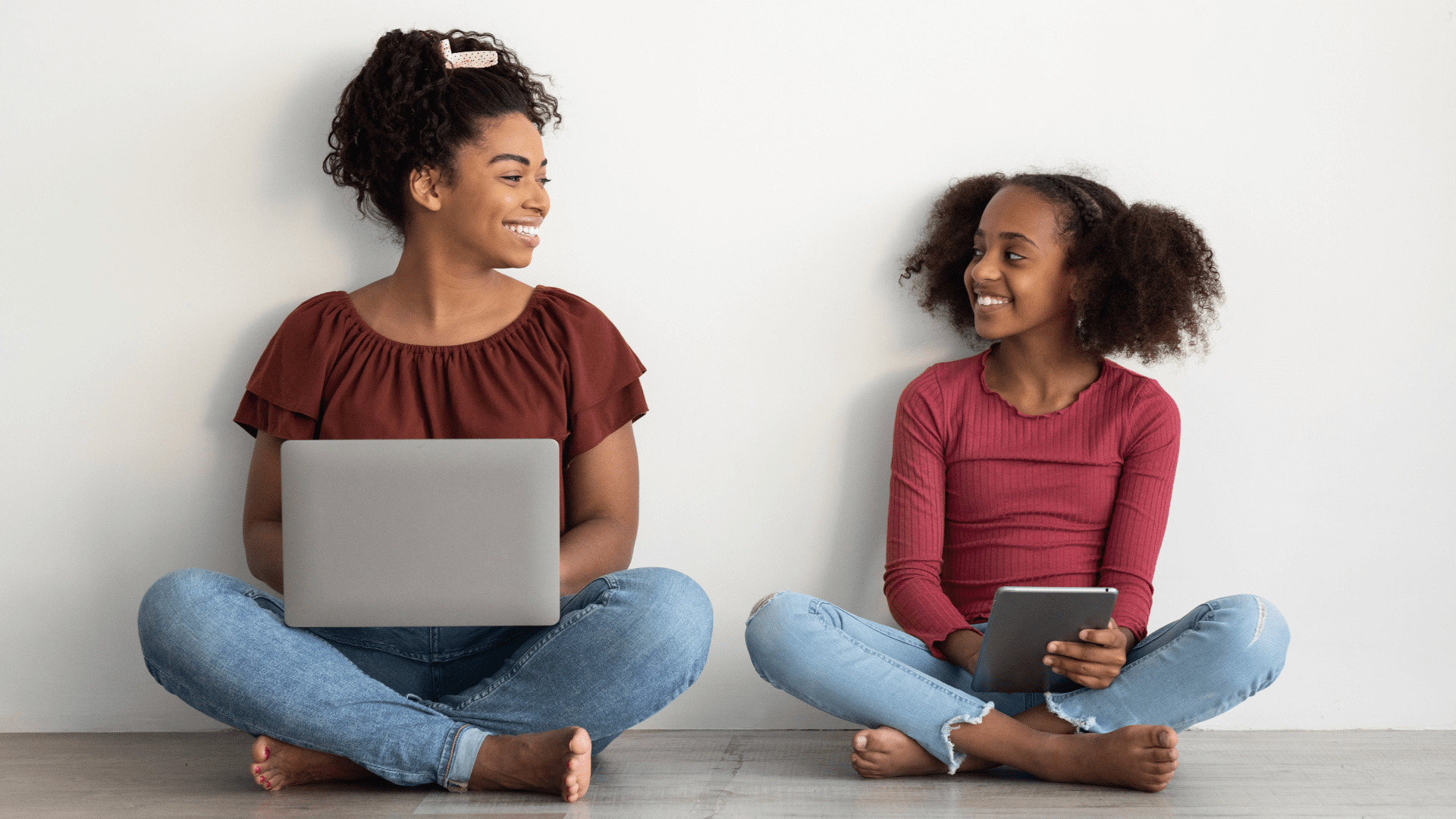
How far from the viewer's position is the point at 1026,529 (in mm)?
1724

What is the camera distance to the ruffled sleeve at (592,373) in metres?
1.69

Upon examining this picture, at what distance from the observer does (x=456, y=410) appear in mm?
1648

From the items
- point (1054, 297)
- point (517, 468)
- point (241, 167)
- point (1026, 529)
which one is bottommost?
point (1026, 529)

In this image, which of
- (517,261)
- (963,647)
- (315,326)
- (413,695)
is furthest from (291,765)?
(963,647)

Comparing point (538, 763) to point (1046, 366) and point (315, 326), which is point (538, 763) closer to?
point (315, 326)

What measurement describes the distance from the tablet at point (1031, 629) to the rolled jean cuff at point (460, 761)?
0.65m

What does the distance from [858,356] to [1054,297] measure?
324mm

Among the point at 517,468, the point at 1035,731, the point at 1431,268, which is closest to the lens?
the point at 517,468

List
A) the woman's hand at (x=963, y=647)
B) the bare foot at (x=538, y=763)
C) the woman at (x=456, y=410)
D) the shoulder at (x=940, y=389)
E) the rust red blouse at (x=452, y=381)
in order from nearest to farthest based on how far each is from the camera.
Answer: the bare foot at (x=538, y=763) < the woman at (x=456, y=410) < the woman's hand at (x=963, y=647) < the rust red blouse at (x=452, y=381) < the shoulder at (x=940, y=389)

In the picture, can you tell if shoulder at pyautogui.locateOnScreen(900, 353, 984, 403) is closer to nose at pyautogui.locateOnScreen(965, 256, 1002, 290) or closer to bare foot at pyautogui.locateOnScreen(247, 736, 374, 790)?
nose at pyautogui.locateOnScreen(965, 256, 1002, 290)

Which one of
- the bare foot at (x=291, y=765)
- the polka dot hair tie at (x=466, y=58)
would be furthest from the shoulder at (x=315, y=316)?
the bare foot at (x=291, y=765)

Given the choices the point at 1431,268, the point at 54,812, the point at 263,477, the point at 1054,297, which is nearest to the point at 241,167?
the point at 263,477

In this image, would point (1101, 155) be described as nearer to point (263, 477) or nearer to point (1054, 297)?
point (1054, 297)

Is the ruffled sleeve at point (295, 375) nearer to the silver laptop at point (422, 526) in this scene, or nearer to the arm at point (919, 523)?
A: the silver laptop at point (422, 526)
